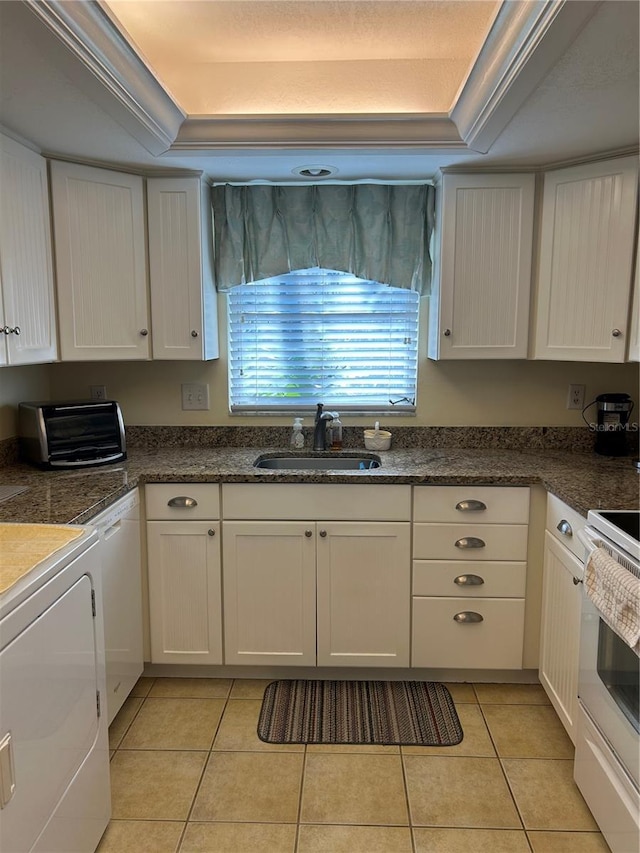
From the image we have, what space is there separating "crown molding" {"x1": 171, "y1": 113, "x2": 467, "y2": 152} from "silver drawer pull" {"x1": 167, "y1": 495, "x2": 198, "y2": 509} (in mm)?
1363

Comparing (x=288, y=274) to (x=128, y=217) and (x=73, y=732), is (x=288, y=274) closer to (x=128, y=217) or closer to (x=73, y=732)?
(x=128, y=217)

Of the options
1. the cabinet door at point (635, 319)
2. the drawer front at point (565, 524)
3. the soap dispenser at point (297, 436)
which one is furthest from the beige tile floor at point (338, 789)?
the cabinet door at point (635, 319)

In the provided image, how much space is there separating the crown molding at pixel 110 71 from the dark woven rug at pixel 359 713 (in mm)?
2206

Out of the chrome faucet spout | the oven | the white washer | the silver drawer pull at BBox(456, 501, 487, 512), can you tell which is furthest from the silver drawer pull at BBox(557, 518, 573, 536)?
the white washer

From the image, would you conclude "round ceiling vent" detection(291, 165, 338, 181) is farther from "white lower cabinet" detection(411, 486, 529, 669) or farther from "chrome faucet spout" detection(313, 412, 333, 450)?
"white lower cabinet" detection(411, 486, 529, 669)

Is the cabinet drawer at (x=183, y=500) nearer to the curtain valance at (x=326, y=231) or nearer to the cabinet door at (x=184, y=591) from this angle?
the cabinet door at (x=184, y=591)

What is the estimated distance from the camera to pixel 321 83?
2379 mm

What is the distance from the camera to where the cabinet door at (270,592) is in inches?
93.0

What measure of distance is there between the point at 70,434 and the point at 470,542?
1701mm

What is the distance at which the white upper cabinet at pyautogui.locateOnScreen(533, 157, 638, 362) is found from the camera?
7.43ft

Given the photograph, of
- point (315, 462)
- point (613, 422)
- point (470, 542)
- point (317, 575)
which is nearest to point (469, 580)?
point (470, 542)

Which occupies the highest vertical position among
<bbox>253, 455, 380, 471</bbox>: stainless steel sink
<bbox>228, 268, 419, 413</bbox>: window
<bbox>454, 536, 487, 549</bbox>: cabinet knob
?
<bbox>228, 268, 419, 413</bbox>: window

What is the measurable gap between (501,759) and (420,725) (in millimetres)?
306

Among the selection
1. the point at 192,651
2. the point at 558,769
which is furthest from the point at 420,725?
the point at 192,651
